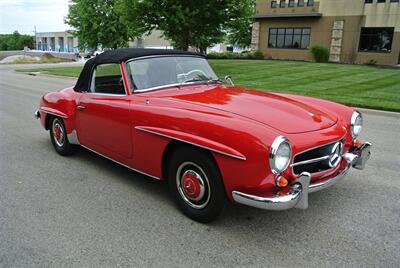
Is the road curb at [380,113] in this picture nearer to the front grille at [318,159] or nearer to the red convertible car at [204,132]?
the red convertible car at [204,132]

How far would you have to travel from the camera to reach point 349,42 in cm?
3022

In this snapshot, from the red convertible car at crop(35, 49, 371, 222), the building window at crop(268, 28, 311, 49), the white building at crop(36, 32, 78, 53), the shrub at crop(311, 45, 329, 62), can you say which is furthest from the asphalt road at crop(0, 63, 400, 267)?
the white building at crop(36, 32, 78, 53)

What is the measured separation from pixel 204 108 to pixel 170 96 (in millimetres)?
614

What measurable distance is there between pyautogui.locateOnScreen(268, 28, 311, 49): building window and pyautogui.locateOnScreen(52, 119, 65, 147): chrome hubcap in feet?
99.7

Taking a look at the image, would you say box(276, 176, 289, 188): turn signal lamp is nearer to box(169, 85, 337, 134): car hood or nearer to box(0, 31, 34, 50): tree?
box(169, 85, 337, 134): car hood

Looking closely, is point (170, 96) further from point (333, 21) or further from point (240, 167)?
point (333, 21)

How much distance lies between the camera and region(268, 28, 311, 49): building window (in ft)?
107

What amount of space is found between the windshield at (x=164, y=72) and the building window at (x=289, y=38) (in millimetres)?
30300

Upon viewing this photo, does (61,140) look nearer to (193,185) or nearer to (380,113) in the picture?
(193,185)

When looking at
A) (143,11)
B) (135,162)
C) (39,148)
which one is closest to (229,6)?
(143,11)

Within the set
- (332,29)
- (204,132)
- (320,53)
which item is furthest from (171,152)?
(332,29)

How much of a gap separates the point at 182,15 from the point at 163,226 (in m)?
15.8

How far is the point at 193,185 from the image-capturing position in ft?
11.2

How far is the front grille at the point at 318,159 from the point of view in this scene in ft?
10.3
